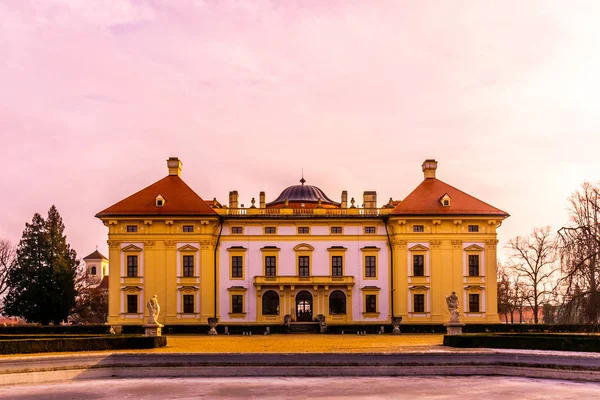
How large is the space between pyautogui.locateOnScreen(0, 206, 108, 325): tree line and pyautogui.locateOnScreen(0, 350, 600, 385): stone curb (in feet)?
126

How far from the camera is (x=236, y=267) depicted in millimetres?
53312

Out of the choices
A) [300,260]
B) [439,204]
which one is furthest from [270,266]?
[439,204]

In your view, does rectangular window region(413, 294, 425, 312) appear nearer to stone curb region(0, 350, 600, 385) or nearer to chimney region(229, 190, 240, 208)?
chimney region(229, 190, 240, 208)

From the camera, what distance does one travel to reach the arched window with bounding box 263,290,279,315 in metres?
52.9

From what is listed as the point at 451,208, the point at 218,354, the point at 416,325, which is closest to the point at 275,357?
the point at 218,354

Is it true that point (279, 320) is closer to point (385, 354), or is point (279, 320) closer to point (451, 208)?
point (451, 208)

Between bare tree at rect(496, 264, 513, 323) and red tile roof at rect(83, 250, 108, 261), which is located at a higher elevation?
red tile roof at rect(83, 250, 108, 261)

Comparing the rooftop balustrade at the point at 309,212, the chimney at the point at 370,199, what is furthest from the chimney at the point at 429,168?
the rooftop balustrade at the point at 309,212

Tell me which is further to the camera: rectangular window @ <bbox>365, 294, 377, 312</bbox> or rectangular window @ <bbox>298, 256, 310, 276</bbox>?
rectangular window @ <bbox>298, 256, 310, 276</bbox>

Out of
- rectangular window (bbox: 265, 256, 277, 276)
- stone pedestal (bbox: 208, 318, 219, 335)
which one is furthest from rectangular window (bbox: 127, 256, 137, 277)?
rectangular window (bbox: 265, 256, 277, 276)

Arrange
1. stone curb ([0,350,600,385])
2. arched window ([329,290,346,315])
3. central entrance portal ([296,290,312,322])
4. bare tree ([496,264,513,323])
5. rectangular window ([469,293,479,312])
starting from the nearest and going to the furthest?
stone curb ([0,350,600,385]) → rectangular window ([469,293,479,312]) → central entrance portal ([296,290,312,322]) → arched window ([329,290,346,315]) → bare tree ([496,264,513,323])

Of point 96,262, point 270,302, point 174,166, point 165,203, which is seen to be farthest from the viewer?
point 96,262

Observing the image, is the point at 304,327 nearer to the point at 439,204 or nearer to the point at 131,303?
the point at 131,303

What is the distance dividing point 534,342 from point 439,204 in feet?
91.7
